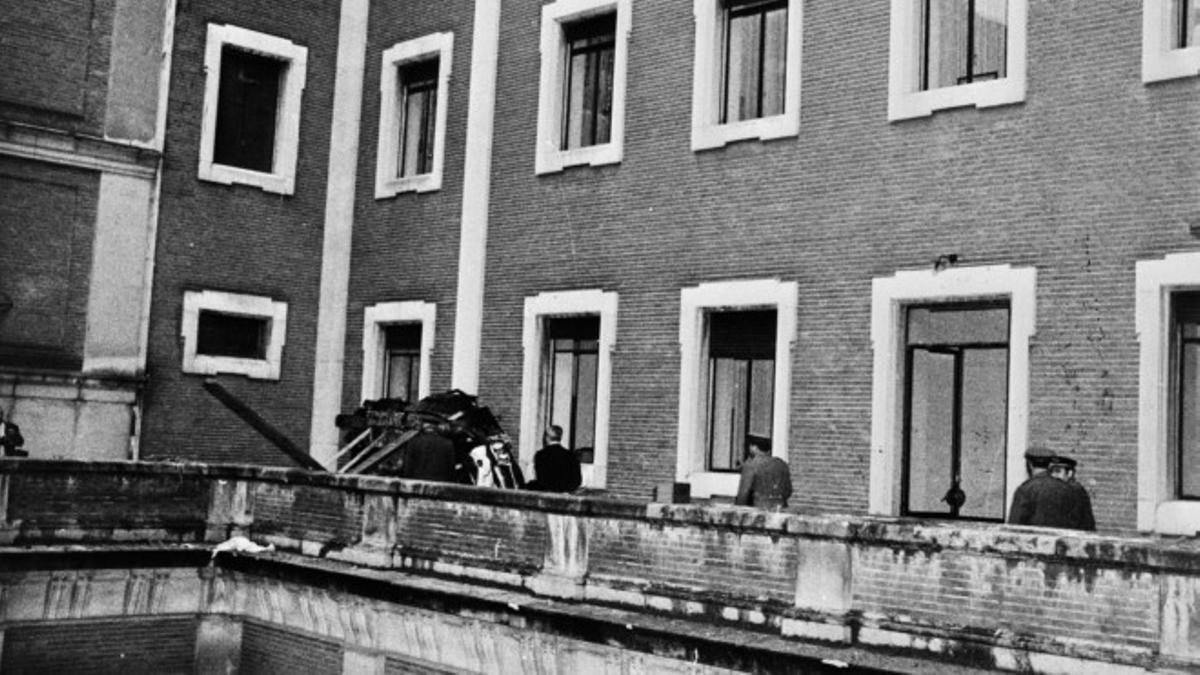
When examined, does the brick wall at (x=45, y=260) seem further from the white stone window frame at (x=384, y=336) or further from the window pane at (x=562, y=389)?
the window pane at (x=562, y=389)

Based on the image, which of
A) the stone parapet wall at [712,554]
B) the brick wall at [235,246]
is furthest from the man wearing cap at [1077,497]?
the brick wall at [235,246]

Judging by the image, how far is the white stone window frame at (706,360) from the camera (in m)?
15.0

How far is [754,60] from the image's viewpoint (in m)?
16.0

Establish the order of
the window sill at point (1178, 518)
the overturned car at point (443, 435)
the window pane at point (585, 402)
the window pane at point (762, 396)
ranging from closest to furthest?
the window sill at point (1178, 518) < the window pane at point (762, 396) < the overturned car at point (443, 435) < the window pane at point (585, 402)

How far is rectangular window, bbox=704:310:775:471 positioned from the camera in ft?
51.0

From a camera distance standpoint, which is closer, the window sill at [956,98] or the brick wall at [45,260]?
the window sill at [956,98]

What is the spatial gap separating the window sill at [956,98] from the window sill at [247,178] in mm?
10347

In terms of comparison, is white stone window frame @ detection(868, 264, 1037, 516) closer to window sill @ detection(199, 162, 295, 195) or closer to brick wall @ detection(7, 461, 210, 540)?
brick wall @ detection(7, 461, 210, 540)

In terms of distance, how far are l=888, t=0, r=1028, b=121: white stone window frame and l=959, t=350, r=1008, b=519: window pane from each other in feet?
8.19

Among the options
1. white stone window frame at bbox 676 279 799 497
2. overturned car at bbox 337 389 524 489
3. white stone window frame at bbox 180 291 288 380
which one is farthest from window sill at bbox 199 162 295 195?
white stone window frame at bbox 676 279 799 497

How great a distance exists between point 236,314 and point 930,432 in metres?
11.1

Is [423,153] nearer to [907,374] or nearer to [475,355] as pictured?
[475,355]

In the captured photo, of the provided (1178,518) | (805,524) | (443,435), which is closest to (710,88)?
A: (443,435)

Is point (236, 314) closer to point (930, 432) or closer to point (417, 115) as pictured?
point (417, 115)
